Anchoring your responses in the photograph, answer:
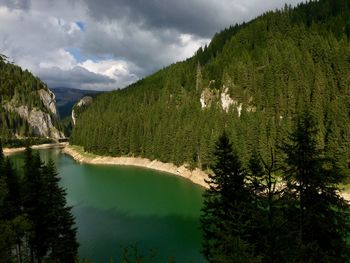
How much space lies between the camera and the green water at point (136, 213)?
41812 millimetres

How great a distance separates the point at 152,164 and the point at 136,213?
160 feet

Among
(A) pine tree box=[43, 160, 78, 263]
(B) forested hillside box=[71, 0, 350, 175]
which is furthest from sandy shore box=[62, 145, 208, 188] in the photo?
(A) pine tree box=[43, 160, 78, 263]

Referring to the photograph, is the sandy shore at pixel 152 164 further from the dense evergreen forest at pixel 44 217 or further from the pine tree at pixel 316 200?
the pine tree at pixel 316 200

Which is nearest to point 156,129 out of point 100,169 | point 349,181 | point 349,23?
point 100,169

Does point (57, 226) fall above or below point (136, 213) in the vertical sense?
above

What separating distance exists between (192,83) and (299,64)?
53.3 metres

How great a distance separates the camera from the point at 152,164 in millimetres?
106562

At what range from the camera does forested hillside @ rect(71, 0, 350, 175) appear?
82062 mm

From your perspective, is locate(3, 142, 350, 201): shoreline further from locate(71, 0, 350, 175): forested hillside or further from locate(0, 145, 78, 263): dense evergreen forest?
locate(0, 145, 78, 263): dense evergreen forest

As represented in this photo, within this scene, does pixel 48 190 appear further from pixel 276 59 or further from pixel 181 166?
pixel 276 59

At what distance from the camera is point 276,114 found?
320ft

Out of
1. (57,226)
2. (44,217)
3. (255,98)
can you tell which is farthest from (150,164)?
(44,217)

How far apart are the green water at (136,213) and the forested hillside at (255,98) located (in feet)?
53.1

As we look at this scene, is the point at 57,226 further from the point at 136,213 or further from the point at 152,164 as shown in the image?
the point at 152,164
